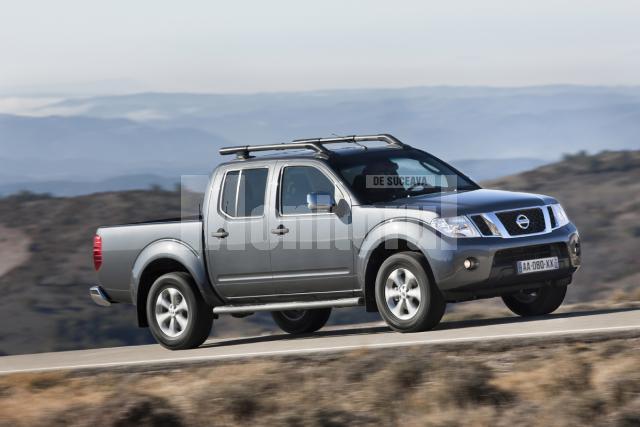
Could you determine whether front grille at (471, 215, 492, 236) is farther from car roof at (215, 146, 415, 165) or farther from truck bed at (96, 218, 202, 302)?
truck bed at (96, 218, 202, 302)

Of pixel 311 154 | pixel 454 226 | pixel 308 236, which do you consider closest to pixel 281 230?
pixel 308 236

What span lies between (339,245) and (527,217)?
5.72 feet

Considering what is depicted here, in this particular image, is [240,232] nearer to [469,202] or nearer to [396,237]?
[396,237]

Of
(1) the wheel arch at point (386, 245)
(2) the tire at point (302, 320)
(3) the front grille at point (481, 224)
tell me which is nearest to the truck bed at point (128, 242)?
(2) the tire at point (302, 320)

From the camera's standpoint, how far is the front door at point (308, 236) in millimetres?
12883

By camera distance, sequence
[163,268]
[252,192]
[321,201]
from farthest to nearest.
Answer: [163,268]
[252,192]
[321,201]

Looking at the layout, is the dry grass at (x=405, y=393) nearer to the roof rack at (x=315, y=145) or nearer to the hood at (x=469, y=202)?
the hood at (x=469, y=202)

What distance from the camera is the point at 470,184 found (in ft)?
45.3

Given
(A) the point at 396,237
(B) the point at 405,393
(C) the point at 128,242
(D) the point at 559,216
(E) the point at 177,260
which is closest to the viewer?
(B) the point at 405,393

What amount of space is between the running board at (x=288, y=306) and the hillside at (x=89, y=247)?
22.9 meters

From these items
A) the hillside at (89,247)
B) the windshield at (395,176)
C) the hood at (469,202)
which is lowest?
the hillside at (89,247)

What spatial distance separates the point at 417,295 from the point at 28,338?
30636 millimetres

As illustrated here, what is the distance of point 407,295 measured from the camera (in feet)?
40.8

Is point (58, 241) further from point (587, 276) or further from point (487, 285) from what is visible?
point (487, 285)
